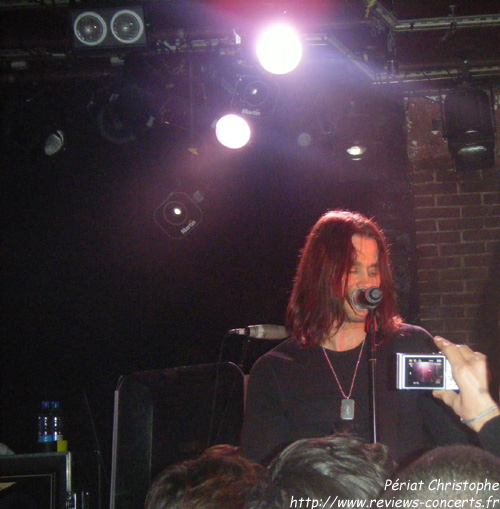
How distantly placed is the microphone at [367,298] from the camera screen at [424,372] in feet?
0.52

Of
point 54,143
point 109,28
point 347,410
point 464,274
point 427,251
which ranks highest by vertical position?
point 109,28

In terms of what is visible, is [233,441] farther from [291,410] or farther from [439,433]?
[439,433]

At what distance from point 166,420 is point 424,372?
1.52 metres

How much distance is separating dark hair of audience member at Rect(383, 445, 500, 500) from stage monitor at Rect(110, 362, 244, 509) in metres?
2.19

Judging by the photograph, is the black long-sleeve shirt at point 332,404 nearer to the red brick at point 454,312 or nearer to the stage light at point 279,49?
the stage light at point 279,49

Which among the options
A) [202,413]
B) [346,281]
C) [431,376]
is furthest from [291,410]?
[202,413]

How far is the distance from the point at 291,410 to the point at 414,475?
1.33m

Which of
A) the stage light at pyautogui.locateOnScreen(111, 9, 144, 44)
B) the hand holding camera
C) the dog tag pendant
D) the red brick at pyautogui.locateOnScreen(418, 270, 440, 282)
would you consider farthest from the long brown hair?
the red brick at pyautogui.locateOnScreen(418, 270, 440, 282)

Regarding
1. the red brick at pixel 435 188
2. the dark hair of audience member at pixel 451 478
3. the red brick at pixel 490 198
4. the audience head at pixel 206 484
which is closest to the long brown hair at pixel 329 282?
the audience head at pixel 206 484

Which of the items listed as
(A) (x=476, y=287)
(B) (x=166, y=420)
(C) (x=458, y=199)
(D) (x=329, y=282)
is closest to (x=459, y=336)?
(A) (x=476, y=287)

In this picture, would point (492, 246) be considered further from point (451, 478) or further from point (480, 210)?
point (451, 478)

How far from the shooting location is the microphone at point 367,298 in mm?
1610

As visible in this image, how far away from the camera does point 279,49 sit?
328 cm

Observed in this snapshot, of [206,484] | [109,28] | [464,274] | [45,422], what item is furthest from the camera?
[464,274]
